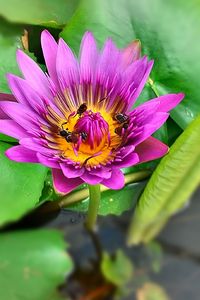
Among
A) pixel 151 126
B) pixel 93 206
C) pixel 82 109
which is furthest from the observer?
pixel 93 206

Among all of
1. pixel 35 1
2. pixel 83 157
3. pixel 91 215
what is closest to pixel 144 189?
pixel 91 215

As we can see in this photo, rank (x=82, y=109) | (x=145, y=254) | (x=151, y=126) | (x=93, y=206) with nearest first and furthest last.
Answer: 1. (x=151, y=126)
2. (x=82, y=109)
3. (x=93, y=206)
4. (x=145, y=254)

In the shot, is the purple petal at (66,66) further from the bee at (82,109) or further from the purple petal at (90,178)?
the purple petal at (90,178)

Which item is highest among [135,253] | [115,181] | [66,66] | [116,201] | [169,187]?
[66,66]

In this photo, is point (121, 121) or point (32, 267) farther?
point (32, 267)

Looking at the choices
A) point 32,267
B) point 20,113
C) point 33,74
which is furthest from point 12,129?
point 32,267

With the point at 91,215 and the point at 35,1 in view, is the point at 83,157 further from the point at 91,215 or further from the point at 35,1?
the point at 35,1

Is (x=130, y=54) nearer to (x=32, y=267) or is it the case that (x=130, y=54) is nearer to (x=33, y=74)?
(x=33, y=74)
